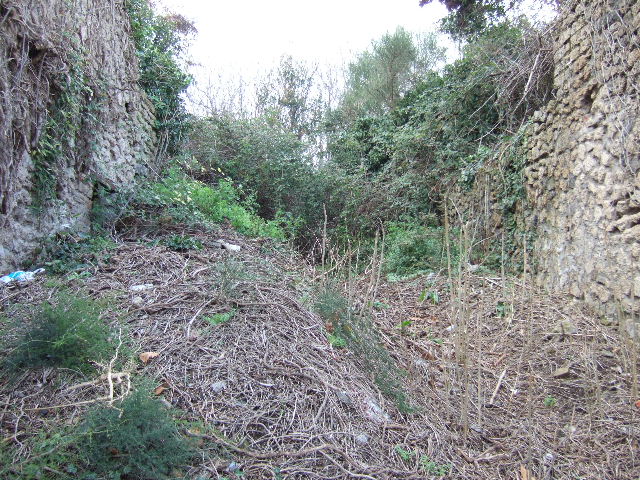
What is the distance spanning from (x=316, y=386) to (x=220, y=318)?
94cm

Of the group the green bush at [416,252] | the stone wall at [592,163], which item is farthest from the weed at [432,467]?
the green bush at [416,252]

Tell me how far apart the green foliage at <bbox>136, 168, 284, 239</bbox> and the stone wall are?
379cm

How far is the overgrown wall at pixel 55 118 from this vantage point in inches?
154

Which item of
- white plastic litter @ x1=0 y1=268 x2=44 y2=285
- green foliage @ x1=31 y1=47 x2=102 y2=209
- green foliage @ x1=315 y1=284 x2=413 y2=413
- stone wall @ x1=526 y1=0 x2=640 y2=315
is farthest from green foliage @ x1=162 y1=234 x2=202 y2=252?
stone wall @ x1=526 y1=0 x2=640 y2=315

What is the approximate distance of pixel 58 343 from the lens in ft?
8.18

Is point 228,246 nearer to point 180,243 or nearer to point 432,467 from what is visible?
point 180,243

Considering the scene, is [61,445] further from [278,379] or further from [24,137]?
[24,137]

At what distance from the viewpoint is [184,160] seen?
7.94 m

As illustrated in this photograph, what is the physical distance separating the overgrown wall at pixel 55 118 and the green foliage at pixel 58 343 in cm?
167

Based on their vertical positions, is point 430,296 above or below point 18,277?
below

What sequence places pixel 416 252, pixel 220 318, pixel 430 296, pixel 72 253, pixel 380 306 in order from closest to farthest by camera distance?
pixel 220 318, pixel 72 253, pixel 380 306, pixel 430 296, pixel 416 252

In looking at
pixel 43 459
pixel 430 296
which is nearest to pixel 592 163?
pixel 430 296

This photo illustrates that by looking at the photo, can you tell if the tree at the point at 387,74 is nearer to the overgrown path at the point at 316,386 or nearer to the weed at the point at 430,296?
the weed at the point at 430,296

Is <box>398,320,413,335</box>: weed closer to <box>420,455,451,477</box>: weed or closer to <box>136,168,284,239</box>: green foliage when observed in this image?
<box>420,455,451,477</box>: weed
